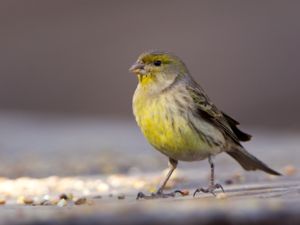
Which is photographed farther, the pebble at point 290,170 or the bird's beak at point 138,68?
the pebble at point 290,170

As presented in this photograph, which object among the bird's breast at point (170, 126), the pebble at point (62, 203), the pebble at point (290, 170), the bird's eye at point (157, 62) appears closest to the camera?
the pebble at point (62, 203)

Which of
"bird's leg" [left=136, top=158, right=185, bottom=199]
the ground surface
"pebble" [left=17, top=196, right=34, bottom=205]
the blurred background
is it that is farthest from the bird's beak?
the blurred background

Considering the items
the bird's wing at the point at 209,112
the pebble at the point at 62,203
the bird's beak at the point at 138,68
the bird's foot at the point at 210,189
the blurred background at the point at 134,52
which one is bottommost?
the pebble at the point at 62,203

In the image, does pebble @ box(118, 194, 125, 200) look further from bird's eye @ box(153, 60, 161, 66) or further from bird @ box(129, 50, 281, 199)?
bird's eye @ box(153, 60, 161, 66)

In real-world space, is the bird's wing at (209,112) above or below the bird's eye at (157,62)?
below

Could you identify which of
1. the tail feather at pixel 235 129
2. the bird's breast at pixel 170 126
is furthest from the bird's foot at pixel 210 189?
the tail feather at pixel 235 129

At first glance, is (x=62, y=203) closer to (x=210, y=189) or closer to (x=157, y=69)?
(x=210, y=189)

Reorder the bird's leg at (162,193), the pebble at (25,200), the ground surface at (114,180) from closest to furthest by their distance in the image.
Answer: the ground surface at (114,180) → the pebble at (25,200) → the bird's leg at (162,193)

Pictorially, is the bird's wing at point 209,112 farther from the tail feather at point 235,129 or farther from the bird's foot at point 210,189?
the bird's foot at point 210,189
